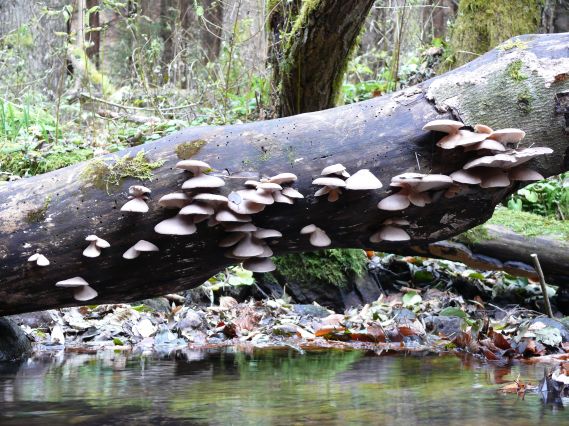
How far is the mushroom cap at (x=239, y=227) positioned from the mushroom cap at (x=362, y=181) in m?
0.44

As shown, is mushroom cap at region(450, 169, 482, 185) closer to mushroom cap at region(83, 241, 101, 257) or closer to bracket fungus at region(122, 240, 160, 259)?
bracket fungus at region(122, 240, 160, 259)

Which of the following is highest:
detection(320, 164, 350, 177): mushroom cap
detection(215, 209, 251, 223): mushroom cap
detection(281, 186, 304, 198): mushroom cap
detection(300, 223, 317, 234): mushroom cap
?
detection(320, 164, 350, 177): mushroom cap

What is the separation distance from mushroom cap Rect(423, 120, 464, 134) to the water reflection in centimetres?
115

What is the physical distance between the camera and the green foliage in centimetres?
853

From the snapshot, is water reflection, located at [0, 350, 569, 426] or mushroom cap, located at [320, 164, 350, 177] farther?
mushroom cap, located at [320, 164, 350, 177]

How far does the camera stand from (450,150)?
296 cm

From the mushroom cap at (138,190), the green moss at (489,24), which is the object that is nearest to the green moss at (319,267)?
the green moss at (489,24)

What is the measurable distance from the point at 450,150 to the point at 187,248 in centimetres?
124

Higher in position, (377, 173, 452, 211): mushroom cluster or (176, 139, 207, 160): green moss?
(176, 139, 207, 160): green moss

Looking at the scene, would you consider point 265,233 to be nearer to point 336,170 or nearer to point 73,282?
point 336,170

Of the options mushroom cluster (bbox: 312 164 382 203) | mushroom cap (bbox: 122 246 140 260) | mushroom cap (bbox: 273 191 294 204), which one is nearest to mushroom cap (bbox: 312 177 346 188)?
mushroom cluster (bbox: 312 164 382 203)

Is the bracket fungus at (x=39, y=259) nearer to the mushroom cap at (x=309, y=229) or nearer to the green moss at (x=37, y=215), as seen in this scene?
the green moss at (x=37, y=215)

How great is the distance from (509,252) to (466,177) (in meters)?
3.86

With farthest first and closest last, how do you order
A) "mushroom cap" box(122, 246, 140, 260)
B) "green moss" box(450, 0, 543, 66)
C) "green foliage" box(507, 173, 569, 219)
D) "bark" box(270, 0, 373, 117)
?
"green moss" box(450, 0, 543, 66) < "green foliage" box(507, 173, 569, 219) < "bark" box(270, 0, 373, 117) < "mushroom cap" box(122, 246, 140, 260)
